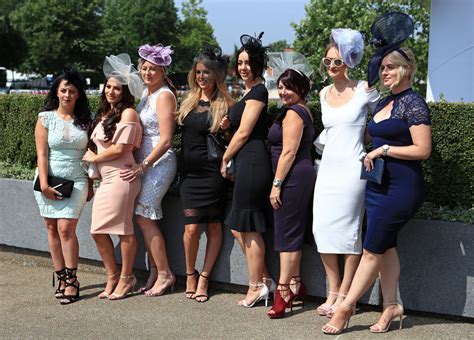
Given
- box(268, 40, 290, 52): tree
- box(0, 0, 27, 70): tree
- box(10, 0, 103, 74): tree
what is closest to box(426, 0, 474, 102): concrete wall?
box(268, 40, 290, 52): tree

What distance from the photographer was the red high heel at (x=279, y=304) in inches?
186

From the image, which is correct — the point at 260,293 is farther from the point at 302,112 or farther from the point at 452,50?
the point at 452,50

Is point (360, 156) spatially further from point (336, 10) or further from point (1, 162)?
point (336, 10)

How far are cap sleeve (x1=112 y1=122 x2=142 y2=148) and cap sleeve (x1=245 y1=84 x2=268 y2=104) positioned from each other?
92cm

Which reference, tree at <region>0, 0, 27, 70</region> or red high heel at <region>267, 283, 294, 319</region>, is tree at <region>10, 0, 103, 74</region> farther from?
red high heel at <region>267, 283, 294, 319</region>

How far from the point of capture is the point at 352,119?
173 inches

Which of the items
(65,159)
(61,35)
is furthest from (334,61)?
(61,35)

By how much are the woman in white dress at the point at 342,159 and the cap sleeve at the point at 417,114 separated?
432 mm

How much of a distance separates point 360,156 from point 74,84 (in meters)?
2.36

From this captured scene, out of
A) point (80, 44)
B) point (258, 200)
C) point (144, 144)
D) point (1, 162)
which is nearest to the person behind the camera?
point (258, 200)

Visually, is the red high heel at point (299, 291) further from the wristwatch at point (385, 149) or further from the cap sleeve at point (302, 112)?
the wristwatch at point (385, 149)

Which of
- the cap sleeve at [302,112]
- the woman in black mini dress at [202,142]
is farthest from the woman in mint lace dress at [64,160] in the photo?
the cap sleeve at [302,112]

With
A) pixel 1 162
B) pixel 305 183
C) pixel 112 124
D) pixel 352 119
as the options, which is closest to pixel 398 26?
pixel 352 119

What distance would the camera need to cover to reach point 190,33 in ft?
195
